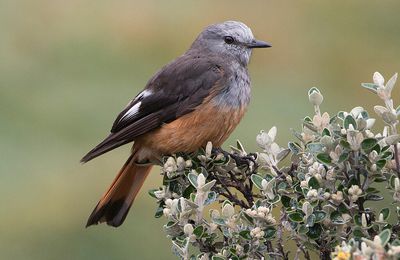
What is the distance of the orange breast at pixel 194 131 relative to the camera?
500 centimetres

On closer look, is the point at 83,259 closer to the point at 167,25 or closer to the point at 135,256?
the point at 135,256

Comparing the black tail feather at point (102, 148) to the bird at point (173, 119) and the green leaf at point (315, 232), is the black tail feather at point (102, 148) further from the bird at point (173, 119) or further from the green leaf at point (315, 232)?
the green leaf at point (315, 232)

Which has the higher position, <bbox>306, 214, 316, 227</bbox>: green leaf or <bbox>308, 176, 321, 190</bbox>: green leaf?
<bbox>308, 176, 321, 190</bbox>: green leaf

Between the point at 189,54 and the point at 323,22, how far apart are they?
543 centimetres

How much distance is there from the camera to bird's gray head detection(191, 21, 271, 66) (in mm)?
5707

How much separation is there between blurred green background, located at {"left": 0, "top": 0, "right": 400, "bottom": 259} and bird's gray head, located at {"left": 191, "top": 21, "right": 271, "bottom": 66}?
205 cm

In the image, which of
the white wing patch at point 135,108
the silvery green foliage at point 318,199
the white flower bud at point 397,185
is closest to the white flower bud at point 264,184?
the silvery green foliage at point 318,199

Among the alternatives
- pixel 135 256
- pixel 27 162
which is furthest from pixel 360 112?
pixel 27 162

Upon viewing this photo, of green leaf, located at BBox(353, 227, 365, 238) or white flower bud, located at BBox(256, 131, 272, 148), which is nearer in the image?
green leaf, located at BBox(353, 227, 365, 238)

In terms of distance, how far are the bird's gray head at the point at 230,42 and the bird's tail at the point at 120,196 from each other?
930 mm

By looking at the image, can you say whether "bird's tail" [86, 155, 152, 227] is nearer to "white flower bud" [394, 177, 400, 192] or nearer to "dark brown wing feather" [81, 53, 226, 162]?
"dark brown wing feather" [81, 53, 226, 162]

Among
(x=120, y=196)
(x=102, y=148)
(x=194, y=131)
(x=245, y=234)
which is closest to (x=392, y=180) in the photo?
(x=245, y=234)

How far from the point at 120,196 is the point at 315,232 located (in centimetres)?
225

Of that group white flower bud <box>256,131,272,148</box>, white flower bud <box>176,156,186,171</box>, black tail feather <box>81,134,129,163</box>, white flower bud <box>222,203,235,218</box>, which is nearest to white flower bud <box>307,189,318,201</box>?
white flower bud <box>222,203,235,218</box>
